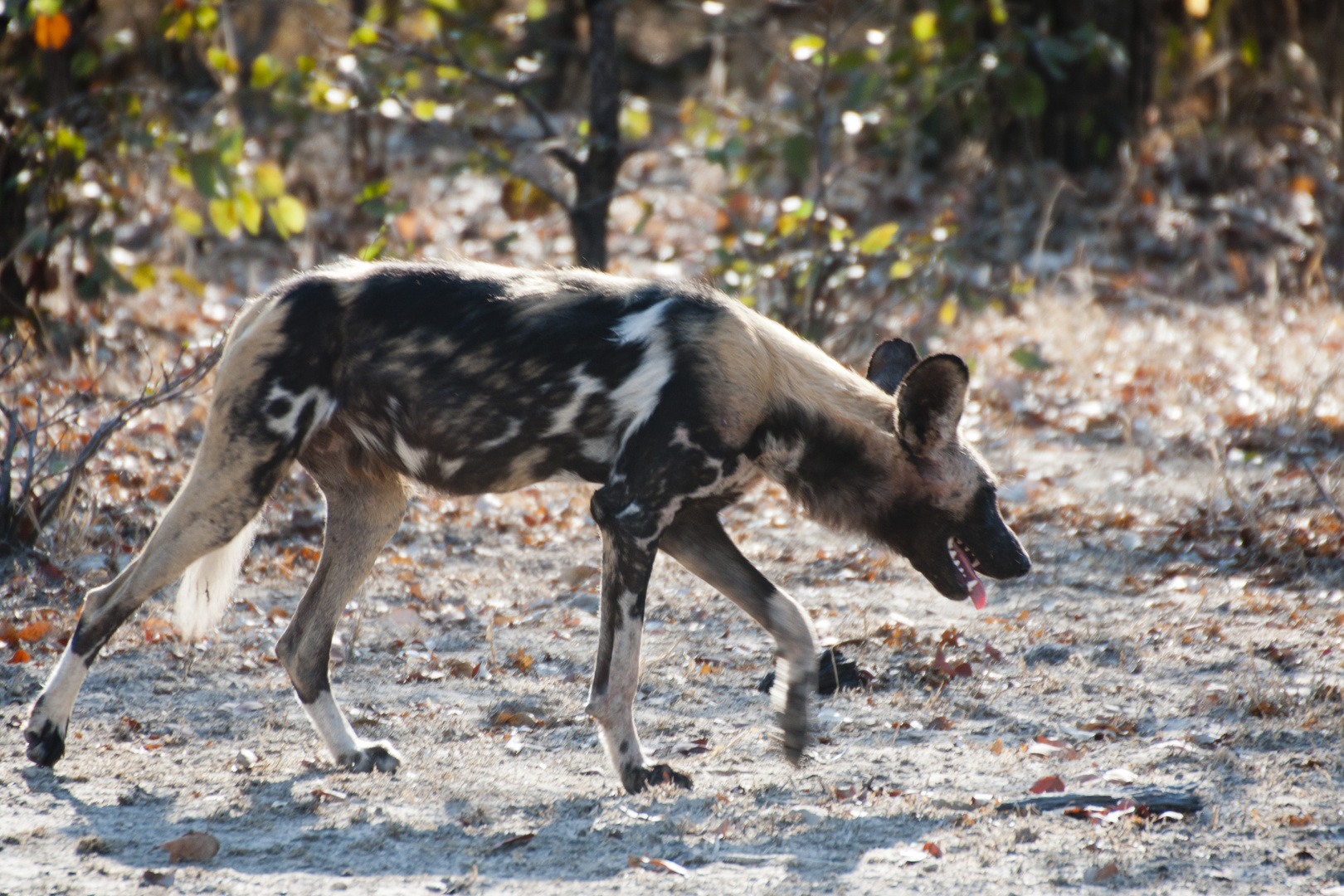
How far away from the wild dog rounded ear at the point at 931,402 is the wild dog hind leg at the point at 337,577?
136 centimetres

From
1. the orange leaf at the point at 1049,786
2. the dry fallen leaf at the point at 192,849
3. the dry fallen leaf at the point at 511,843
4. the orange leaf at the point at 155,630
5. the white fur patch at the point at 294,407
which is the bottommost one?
the orange leaf at the point at 155,630

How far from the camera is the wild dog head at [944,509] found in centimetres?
327

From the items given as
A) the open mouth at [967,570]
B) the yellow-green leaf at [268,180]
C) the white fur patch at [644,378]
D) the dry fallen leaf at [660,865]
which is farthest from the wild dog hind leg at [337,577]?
the yellow-green leaf at [268,180]

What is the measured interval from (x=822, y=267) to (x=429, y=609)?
2.94 metres

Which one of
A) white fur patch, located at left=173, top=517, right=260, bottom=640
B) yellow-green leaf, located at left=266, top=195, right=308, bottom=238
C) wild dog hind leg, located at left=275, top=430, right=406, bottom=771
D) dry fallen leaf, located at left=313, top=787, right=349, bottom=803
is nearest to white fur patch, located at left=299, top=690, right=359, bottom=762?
wild dog hind leg, located at left=275, top=430, right=406, bottom=771

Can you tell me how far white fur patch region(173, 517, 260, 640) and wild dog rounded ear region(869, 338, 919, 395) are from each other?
1737mm

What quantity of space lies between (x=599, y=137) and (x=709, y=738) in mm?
3407

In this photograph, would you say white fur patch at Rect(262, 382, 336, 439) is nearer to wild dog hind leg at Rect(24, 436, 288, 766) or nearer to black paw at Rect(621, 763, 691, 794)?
wild dog hind leg at Rect(24, 436, 288, 766)

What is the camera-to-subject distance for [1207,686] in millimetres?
3648

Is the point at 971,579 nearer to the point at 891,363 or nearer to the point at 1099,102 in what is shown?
the point at 891,363

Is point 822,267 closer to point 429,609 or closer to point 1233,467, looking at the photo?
point 1233,467

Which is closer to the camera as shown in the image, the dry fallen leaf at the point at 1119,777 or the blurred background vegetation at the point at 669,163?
the dry fallen leaf at the point at 1119,777

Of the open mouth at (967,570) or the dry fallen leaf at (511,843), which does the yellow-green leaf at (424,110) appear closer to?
the open mouth at (967,570)

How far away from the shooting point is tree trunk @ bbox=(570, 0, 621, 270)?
622 centimetres
